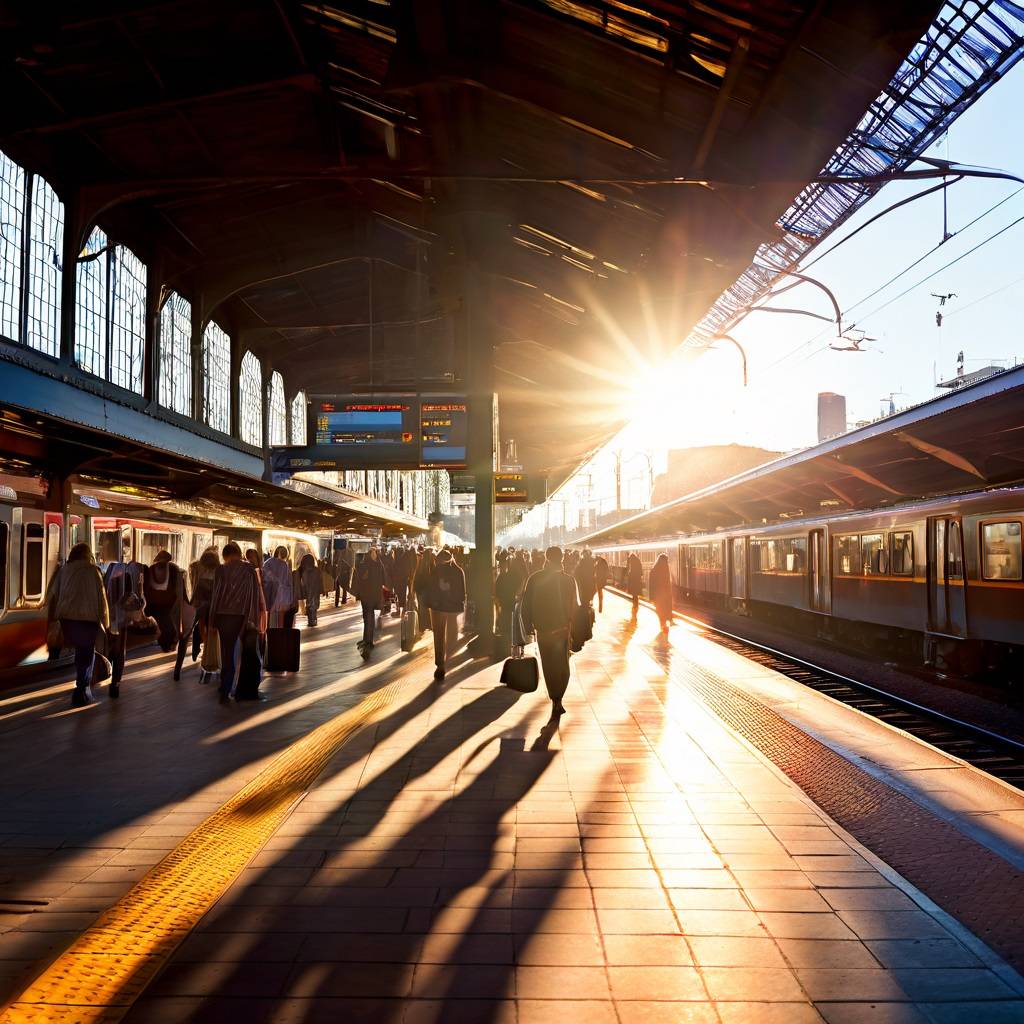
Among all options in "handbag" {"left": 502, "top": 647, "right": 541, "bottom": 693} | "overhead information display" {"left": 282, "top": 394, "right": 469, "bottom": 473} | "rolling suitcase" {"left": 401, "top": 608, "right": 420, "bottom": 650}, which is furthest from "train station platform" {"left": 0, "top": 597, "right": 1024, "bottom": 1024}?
"overhead information display" {"left": 282, "top": 394, "right": 469, "bottom": 473}

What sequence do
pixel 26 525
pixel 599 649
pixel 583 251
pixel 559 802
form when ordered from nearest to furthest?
pixel 559 802, pixel 26 525, pixel 599 649, pixel 583 251

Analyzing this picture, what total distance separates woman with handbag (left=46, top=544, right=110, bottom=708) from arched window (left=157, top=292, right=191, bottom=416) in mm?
12884

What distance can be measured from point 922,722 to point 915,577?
452 centimetres

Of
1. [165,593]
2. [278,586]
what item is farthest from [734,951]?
[278,586]

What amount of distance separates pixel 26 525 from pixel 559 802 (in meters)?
8.18

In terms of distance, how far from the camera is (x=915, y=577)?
556 inches

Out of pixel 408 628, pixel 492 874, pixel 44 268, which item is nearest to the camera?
pixel 492 874

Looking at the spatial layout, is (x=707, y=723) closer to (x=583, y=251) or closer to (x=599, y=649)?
(x=599, y=649)

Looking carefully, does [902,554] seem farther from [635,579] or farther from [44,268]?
[44,268]

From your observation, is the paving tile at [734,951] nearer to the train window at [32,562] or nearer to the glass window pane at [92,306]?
the train window at [32,562]

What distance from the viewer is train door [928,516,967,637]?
1277 cm

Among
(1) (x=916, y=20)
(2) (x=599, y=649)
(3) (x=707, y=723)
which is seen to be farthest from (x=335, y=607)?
(1) (x=916, y=20)

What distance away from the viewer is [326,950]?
3545 mm

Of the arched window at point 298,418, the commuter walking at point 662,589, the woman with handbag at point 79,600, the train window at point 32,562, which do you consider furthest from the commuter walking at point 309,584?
the arched window at point 298,418
